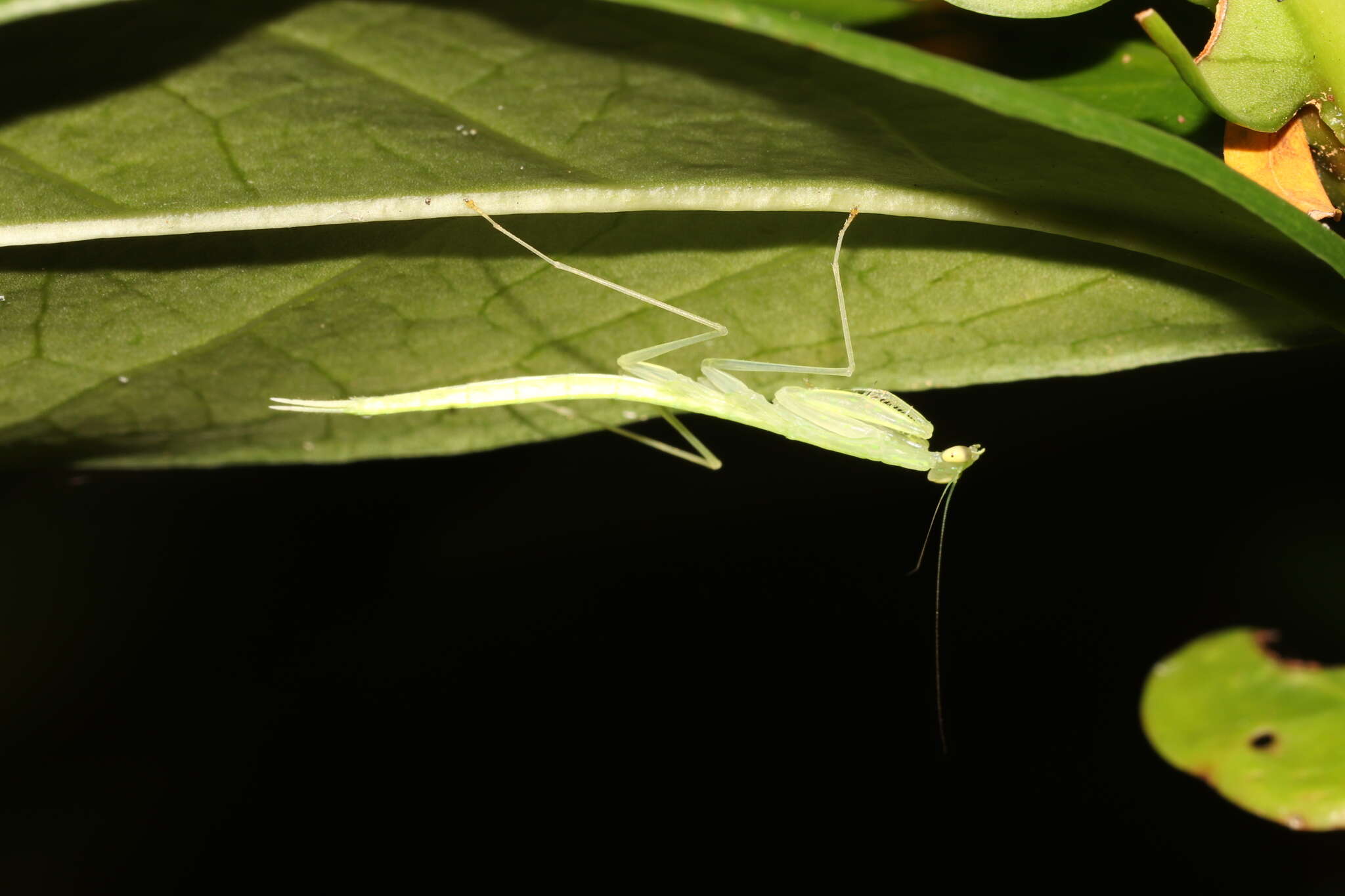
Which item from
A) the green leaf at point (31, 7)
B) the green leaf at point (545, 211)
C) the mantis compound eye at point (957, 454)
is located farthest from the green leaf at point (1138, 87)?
the green leaf at point (31, 7)

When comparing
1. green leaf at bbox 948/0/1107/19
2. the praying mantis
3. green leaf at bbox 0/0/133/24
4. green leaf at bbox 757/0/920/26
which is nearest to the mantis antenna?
the praying mantis

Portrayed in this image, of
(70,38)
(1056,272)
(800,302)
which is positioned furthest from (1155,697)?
(70,38)

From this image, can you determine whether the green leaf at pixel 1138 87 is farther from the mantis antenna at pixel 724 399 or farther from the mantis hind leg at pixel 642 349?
the mantis hind leg at pixel 642 349

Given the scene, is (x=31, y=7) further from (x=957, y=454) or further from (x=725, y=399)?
(x=957, y=454)

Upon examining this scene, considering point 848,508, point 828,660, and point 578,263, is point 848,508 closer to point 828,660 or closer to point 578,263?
point 828,660

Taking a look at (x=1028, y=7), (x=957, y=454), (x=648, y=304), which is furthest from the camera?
(x=957, y=454)

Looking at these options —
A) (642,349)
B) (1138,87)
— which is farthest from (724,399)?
(1138,87)
